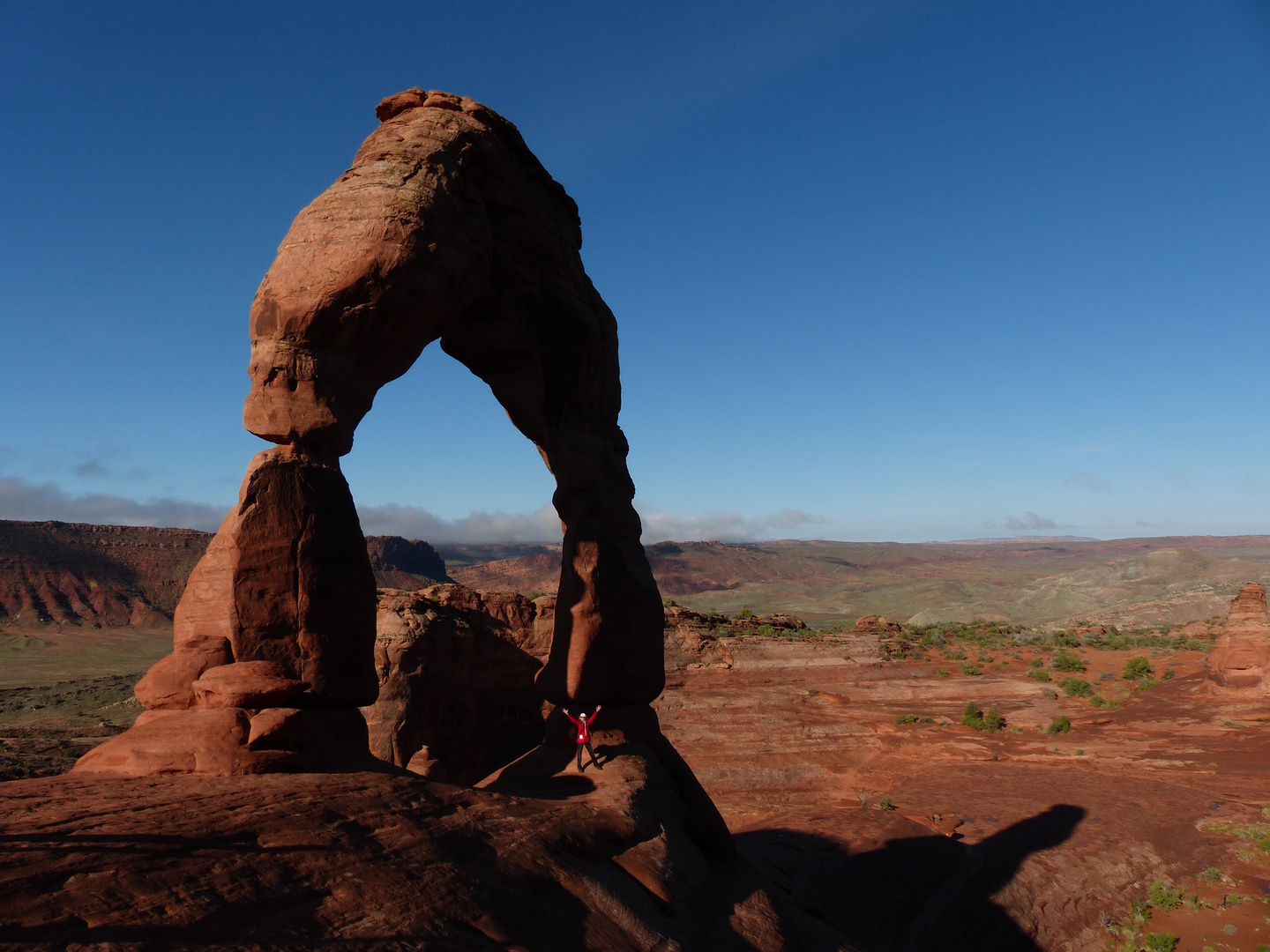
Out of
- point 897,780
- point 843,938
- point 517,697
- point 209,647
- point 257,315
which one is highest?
point 257,315

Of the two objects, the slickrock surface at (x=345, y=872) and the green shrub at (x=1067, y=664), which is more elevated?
the slickrock surface at (x=345, y=872)

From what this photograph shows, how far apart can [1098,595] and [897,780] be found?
68.2 meters

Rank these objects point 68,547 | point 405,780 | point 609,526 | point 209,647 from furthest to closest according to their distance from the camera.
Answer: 1. point 68,547
2. point 609,526
3. point 209,647
4. point 405,780

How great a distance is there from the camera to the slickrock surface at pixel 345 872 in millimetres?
3689

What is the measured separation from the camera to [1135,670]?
2725cm

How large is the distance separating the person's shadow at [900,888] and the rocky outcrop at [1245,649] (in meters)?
17.2

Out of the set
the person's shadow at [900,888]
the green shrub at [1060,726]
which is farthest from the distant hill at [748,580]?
the person's shadow at [900,888]

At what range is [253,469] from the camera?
21.5ft

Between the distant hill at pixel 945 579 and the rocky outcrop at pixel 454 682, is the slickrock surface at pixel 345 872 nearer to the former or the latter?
the rocky outcrop at pixel 454 682

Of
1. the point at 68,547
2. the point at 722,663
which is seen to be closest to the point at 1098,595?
the point at 722,663

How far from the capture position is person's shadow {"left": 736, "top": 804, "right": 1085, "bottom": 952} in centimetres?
916

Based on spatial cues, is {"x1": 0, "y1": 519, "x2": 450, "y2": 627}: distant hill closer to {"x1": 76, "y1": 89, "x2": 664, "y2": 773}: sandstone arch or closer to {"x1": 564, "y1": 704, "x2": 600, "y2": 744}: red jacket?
{"x1": 76, "y1": 89, "x2": 664, "y2": 773}: sandstone arch

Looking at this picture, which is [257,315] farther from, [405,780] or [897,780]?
[897,780]

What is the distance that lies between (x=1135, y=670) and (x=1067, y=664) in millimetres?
2044
